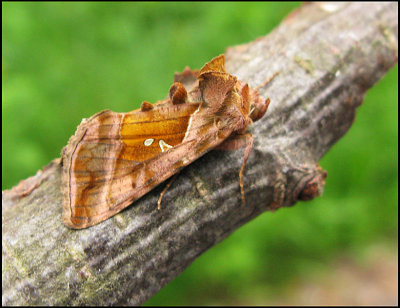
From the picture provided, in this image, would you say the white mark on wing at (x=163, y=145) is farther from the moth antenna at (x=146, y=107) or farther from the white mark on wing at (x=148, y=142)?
the moth antenna at (x=146, y=107)

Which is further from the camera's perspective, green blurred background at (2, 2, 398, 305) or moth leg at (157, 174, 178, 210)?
green blurred background at (2, 2, 398, 305)

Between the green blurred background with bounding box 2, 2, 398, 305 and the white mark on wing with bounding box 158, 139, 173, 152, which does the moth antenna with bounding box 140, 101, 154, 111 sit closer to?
the white mark on wing with bounding box 158, 139, 173, 152

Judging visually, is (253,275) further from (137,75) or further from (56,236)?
(56,236)

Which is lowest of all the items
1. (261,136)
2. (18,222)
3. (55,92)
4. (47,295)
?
(47,295)

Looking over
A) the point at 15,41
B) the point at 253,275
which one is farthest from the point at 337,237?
the point at 15,41

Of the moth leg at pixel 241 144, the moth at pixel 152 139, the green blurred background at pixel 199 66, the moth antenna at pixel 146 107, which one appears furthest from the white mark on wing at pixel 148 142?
the green blurred background at pixel 199 66

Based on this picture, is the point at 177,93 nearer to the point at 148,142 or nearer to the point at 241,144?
the point at 148,142

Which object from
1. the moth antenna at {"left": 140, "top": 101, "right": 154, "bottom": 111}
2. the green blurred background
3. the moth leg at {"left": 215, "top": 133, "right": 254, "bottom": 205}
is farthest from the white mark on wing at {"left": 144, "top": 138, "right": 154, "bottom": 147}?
the green blurred background

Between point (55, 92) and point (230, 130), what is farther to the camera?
point (55, 92)
